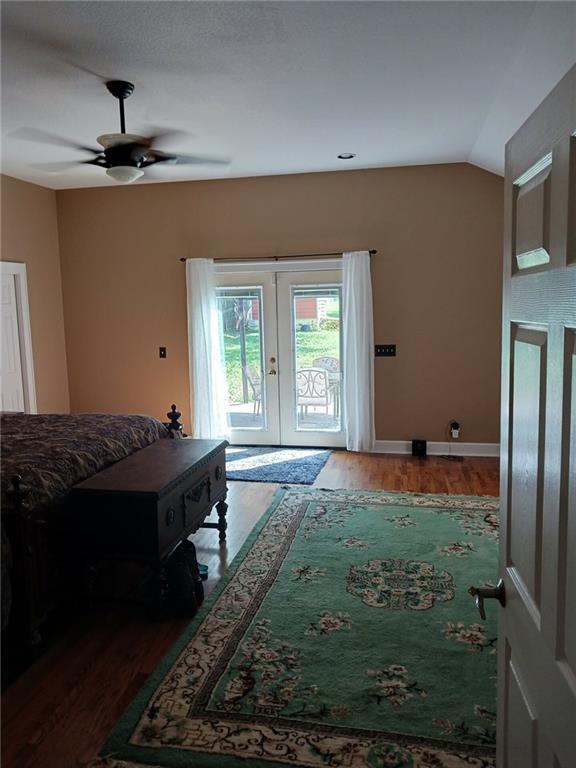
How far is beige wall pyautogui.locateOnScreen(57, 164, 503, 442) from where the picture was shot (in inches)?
215

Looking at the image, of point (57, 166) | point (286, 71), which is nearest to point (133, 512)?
point (286, 71)

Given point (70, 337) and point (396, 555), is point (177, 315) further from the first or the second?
point (396, 555)

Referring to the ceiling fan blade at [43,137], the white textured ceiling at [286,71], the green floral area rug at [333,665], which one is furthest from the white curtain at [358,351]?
the ceiling fan blade at [43,137]

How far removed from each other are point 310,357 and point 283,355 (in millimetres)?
282

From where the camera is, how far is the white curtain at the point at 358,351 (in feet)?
18.2

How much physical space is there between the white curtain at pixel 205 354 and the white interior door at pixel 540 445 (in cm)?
480

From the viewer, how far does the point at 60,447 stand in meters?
3.03

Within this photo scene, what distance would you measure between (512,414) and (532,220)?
1.35ft

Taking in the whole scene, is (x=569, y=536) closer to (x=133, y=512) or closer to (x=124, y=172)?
(x=133, y=512)

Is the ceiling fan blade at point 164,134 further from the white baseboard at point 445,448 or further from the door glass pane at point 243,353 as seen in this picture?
the white baseboard at point 445,448

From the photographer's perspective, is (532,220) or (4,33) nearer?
(532,220)

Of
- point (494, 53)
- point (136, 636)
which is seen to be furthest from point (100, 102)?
point (136, 636)

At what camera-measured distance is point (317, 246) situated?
573cm

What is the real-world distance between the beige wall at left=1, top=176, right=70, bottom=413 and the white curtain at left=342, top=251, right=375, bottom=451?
3.13 m
